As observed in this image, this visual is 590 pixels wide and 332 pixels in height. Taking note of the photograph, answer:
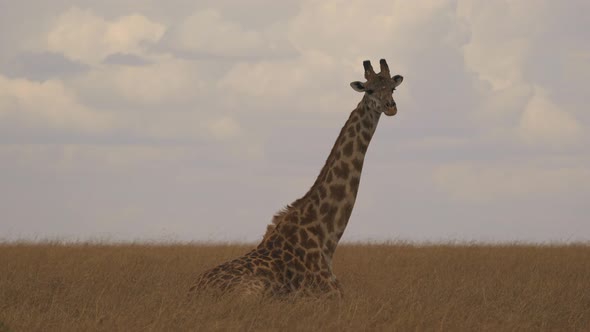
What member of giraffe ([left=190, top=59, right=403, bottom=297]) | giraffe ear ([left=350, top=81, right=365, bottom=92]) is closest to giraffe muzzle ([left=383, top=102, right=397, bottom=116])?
giraffe ([left=190, top=59, right=403, bottom=297])

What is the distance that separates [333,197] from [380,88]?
1.58 metres

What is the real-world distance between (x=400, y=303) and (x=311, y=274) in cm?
141

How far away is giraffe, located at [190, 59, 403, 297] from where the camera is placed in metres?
10.8

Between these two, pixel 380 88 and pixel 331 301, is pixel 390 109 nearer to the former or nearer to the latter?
pixel 380 88

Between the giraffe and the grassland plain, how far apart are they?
397 mm

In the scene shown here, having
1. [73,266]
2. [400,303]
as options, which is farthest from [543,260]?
[73,266]

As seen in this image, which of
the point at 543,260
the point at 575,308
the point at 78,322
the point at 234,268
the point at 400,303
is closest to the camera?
the point at 78,322

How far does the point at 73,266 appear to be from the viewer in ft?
55.7

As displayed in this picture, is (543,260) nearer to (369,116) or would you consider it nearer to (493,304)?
(493,304)

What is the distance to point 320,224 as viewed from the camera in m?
11.2

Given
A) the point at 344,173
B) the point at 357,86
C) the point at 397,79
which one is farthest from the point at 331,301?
the point at 397,79

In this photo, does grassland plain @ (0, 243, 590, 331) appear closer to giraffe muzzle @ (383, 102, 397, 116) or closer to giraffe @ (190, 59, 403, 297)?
giraffe @ (190, 59, 403, 297)

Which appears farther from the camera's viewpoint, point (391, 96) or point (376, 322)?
point (391, 96)

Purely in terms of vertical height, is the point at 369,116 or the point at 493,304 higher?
the point at 369,116
